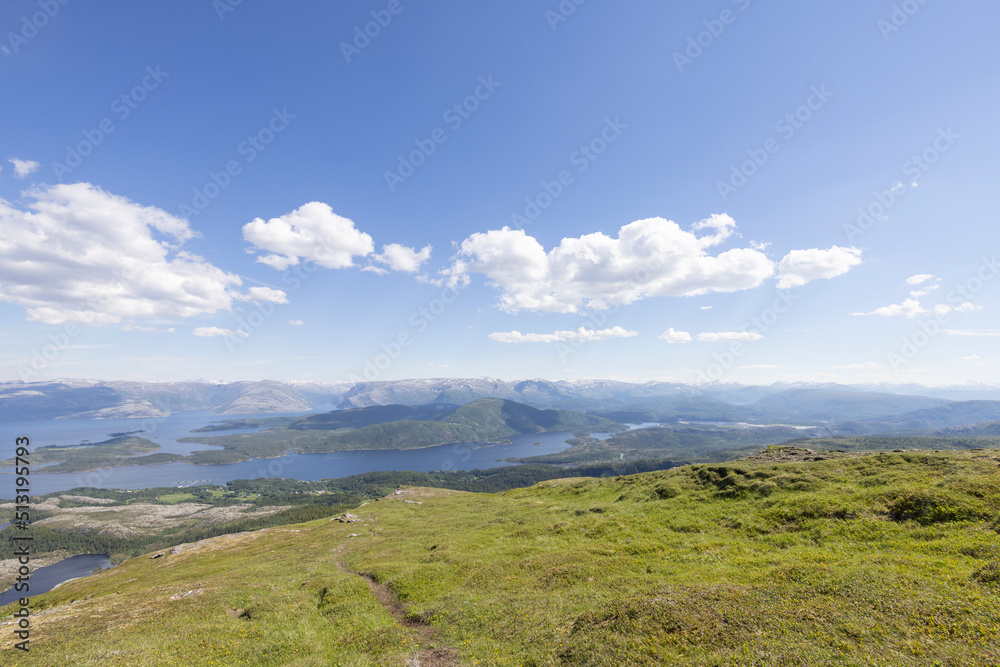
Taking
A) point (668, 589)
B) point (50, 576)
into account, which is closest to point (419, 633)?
point (668, 589)

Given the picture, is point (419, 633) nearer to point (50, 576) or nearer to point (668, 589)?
point (668, 589)

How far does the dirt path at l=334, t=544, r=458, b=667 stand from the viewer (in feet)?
69.6

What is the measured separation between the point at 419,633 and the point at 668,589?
16939mm

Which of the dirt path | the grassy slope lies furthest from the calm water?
the dirt path

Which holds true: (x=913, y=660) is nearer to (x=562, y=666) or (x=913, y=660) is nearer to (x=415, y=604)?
(x=562, y=666)

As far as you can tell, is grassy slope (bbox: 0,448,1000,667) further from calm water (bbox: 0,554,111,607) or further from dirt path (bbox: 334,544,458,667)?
calm water (bbox: 0,554,111,607)

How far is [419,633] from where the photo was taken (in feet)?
82.0

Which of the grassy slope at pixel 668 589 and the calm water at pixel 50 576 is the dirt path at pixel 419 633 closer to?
the grassy slope at pixel 668 589

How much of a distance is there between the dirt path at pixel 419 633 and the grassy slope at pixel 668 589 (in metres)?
0.62

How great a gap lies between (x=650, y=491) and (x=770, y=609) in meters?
38.1

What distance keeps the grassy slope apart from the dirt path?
2.02 ft

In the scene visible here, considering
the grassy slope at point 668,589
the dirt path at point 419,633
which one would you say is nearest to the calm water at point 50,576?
the grassy slope at point 668,589

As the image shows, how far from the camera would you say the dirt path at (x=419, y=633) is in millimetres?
21203

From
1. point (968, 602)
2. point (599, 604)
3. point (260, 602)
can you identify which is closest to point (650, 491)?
point (599, 604)
